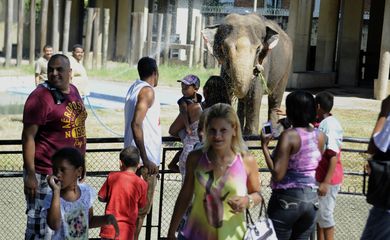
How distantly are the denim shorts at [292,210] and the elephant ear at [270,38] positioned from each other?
250 inches

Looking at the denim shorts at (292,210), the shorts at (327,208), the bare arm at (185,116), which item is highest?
the bare arm at (185,116)

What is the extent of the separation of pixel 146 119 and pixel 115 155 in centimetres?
568

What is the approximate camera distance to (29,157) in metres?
5.83

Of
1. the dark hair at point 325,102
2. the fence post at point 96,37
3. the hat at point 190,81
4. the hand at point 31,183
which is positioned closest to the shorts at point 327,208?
the dark hair at point 325,102

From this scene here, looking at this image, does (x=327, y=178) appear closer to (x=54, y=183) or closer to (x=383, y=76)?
(x=54, y=183)

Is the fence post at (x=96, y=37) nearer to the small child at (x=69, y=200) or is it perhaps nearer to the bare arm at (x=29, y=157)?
the bare arm at (x=29, y=157)

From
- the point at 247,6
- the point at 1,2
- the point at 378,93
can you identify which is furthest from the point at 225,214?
the point at 247,6

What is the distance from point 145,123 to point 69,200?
1697 mm

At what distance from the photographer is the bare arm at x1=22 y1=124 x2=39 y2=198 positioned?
582cm

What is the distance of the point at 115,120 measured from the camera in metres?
17.4

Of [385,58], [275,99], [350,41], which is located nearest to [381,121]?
[275,99]

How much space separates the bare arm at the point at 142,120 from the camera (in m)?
6.81

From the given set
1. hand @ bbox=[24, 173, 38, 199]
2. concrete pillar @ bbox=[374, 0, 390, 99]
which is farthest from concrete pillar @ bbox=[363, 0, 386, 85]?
hand @ bbox=[24, 173, 38, 199]

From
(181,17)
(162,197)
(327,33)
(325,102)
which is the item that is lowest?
(162,197)
